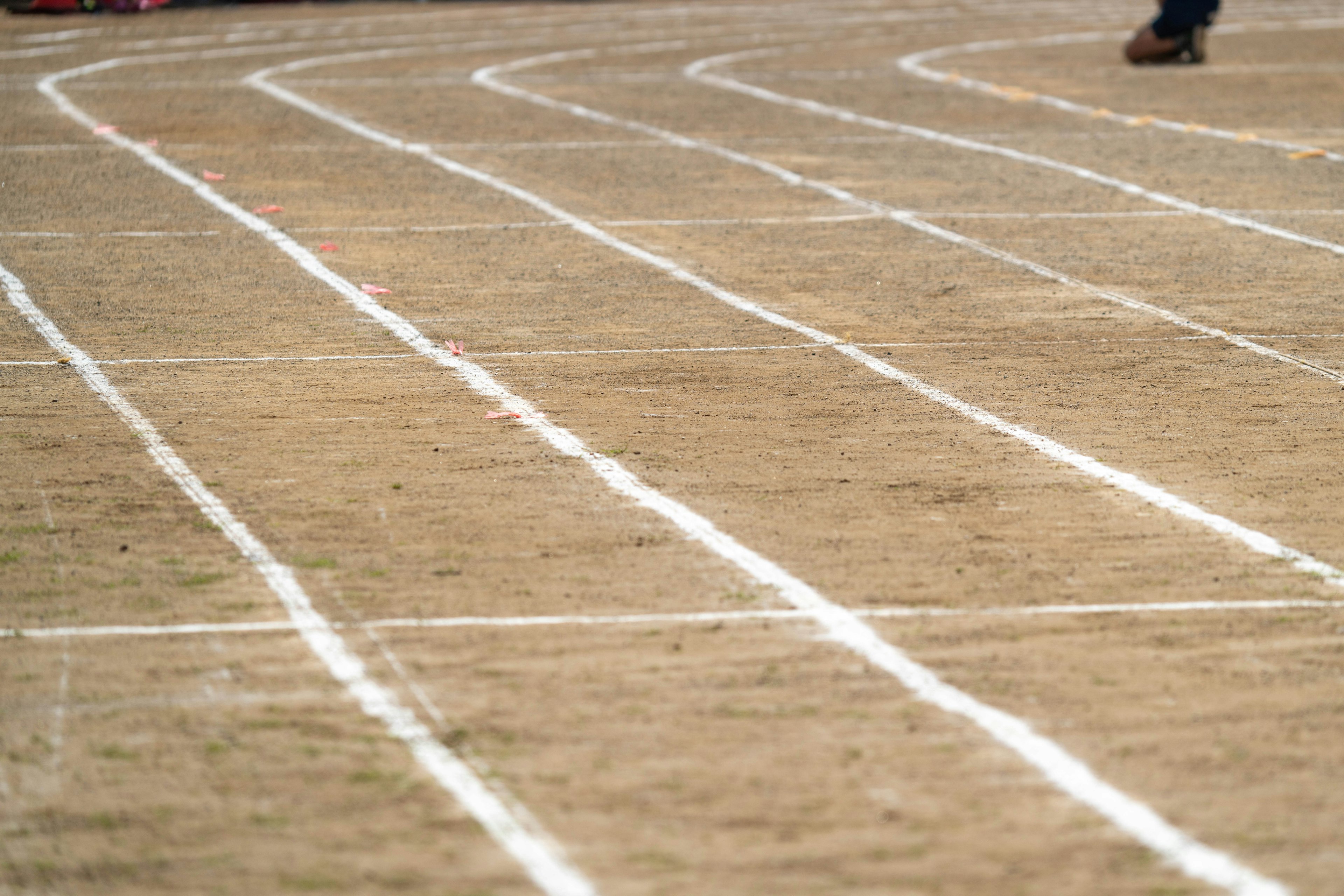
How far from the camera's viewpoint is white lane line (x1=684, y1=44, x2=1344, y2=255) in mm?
12680

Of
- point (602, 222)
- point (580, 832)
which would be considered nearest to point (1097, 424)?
point (580, 832)

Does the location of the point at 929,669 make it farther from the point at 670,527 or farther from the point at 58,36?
the point at 58,36

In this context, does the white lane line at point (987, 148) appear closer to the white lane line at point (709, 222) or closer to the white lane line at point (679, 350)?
the white lane line at point (709, 222)

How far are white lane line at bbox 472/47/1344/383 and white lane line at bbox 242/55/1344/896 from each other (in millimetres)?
1958

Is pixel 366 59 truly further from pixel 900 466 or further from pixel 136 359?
pixel 900 466

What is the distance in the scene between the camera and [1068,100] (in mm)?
19734

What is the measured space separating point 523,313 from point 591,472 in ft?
9.95

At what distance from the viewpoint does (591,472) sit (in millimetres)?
7309

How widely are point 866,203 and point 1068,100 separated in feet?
23.1

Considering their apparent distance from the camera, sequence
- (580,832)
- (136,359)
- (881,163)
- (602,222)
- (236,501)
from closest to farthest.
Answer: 1. (580,832)
2. (236,501)
3. (136,359)
4. (602,222)
5. (881,163)

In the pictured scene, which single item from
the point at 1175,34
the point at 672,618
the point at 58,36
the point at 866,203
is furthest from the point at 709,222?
the point at 58,36

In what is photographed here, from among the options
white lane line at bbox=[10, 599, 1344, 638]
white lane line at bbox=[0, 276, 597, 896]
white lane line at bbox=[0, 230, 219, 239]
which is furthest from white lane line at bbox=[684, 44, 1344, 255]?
white lane line at bbox=[0, 276, 597, 896]

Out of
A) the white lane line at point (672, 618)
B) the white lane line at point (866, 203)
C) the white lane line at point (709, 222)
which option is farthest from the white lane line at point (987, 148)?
the white lane line at point (672, 618)

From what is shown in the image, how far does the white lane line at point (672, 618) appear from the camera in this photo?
18.6 feet
